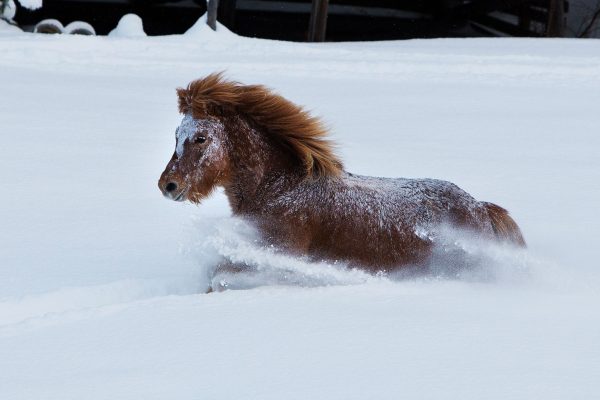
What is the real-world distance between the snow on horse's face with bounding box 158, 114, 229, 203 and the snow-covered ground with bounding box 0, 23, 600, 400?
0.21 metres

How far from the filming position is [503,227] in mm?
4422

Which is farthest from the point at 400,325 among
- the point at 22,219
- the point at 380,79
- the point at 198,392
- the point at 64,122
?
the point at 380,79

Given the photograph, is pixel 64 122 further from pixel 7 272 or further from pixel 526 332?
pixel 526 332

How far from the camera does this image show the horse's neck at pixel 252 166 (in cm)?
432

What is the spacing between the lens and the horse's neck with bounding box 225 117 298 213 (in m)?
4.32

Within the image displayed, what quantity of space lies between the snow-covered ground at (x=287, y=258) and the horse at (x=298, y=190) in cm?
12

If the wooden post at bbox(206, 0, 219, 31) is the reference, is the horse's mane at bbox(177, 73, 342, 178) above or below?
above

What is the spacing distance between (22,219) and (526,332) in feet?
9.99

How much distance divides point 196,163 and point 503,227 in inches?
54.3

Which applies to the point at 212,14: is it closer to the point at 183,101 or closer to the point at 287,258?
the point at 183,101

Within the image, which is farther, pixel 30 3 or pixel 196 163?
pixel 30 3

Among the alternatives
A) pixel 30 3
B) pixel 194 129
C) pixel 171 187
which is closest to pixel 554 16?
pixel 30 3

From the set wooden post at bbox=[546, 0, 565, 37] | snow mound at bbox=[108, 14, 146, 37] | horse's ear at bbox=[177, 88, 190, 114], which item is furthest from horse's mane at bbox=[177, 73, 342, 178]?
wooden post at bbox=[546, 0, 565, 37]

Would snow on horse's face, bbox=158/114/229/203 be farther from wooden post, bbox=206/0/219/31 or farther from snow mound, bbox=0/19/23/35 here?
snow mound, bbox=0/19/23/35
